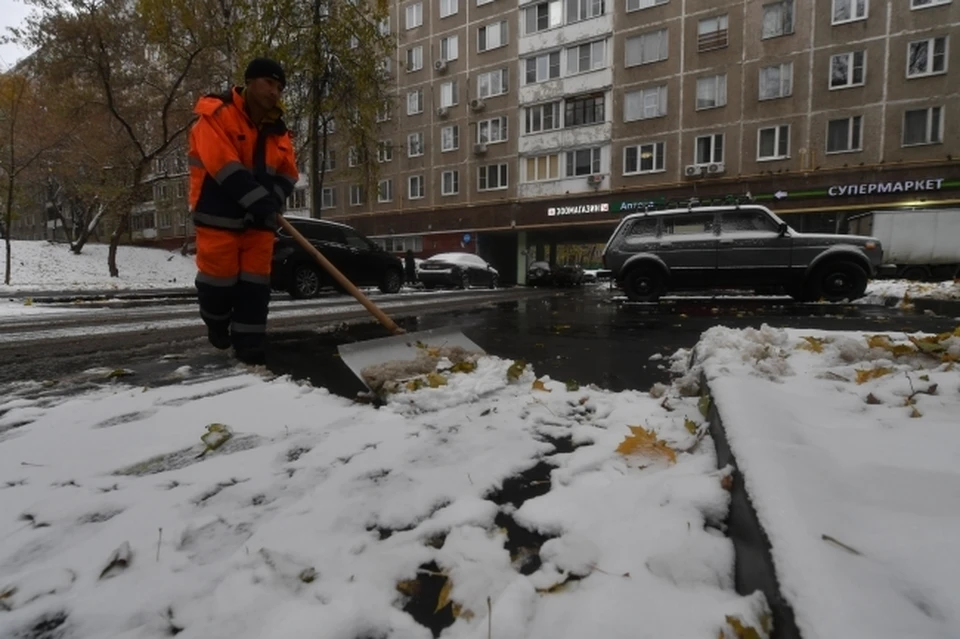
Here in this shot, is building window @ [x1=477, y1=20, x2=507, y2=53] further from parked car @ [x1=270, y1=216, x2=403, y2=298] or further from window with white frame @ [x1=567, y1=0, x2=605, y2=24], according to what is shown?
parked car @ [x1=270, y1=216, x2=403, y2=298]

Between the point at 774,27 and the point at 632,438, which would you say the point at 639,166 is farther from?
the point at 632,438

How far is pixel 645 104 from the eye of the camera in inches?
981

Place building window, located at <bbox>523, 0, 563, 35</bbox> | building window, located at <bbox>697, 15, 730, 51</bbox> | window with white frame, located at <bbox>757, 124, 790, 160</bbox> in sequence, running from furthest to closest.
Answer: building window, located at <bbox>523, 0, 563, 35</bbox>
building window, located at <bbox>697, 15, 730, 51</bbox>
window with white frame, located at <bbox>757, 124, 790, 160</bbox>

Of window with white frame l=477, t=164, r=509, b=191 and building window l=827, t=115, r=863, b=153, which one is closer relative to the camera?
building window l=827, t=115, r=863, b=153

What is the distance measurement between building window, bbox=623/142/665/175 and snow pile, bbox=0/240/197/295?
811 inches

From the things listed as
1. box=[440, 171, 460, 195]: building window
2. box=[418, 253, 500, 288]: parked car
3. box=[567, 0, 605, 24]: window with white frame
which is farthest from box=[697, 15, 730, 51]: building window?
Result: box=[418, 253, 500, 288]: parked car

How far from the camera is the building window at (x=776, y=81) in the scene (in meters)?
21.9

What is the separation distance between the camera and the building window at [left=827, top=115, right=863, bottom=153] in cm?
2098

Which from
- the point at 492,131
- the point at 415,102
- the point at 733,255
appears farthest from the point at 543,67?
the point at 733,255

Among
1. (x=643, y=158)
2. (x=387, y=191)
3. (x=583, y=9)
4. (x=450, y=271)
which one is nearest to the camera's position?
(x=450, y=271)

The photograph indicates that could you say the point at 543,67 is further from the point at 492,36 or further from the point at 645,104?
the point at 645,104

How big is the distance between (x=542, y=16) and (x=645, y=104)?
8.07 m

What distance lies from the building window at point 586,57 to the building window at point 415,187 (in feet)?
35.1

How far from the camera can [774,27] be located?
2206cm
